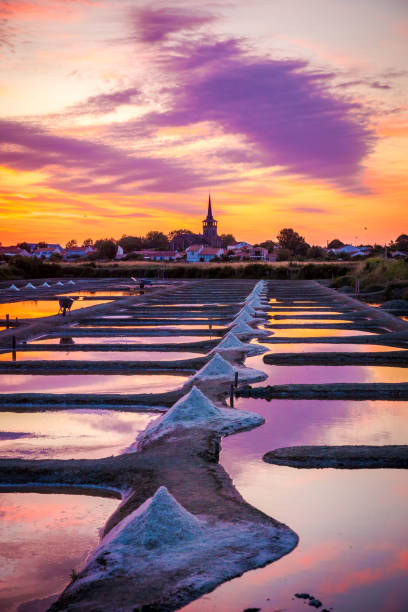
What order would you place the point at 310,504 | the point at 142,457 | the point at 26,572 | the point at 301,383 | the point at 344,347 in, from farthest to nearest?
the point at 344,347
the point at 301,383
the point at 142,457
the point at 310,504
the point at 26,572

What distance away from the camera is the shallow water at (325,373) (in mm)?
10188

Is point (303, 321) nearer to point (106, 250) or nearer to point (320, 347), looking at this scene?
point (320, 347)

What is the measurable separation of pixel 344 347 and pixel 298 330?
9.34ft

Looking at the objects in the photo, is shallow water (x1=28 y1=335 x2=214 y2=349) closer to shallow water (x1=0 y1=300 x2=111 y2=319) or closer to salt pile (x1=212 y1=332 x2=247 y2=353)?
salt pile (x1=212 y1=332 x2=247 y2=353)

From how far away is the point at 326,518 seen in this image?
498 centimetres

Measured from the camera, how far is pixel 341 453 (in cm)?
618

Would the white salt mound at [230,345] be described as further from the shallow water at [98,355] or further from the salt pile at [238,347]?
the shallow water at [98,355]

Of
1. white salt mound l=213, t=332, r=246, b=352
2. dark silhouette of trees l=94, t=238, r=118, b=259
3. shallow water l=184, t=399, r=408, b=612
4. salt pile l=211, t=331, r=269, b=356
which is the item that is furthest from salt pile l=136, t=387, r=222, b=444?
dark silhouette of trees l=94, t=238, r=118, b=259

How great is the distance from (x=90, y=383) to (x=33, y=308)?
14.0m

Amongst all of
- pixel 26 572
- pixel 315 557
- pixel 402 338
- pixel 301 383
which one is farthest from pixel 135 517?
pixel 402 338

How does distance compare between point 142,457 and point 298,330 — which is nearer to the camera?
point 142,457

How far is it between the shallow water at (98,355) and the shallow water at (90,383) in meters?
1.46

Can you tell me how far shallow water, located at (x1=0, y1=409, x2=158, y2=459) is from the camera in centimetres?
649

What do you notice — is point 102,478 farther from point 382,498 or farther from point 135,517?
point 382,498
